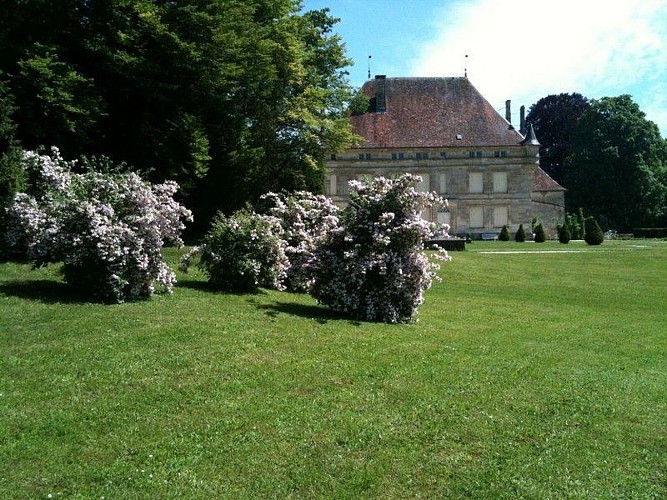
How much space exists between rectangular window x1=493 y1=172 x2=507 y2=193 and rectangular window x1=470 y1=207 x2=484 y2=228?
2.32 m

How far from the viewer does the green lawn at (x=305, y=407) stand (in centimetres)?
553

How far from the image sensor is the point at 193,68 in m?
21.1

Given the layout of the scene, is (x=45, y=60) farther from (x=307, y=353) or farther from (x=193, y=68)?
(x=307, y=353)

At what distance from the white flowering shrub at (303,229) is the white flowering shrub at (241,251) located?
21.5 inches

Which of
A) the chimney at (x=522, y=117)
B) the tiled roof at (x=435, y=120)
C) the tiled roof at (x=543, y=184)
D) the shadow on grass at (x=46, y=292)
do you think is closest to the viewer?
the shadow on grass at (x=46, y=292)

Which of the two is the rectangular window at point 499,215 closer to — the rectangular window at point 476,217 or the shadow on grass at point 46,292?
the rectangular window at point 476,217

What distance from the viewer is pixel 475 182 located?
6266cm

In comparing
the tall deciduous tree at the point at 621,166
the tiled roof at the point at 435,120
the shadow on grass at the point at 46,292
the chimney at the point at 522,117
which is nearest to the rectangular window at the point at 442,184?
the tiled roof at the point at 435,120

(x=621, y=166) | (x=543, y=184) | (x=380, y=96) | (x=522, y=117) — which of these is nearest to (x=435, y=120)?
(x=380, y=96)

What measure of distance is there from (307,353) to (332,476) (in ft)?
11.4

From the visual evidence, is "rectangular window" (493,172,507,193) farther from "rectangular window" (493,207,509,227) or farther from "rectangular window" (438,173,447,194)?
"rectangular window" (438,173,447,194)

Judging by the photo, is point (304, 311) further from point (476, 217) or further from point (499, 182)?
point (476, 217)

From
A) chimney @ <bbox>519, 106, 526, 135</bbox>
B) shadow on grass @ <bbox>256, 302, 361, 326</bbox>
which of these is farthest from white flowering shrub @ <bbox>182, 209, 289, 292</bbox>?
chimney @ <bbox>519, 106, 526, 135</bbox>

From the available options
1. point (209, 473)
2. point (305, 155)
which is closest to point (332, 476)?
point (209, 473)
